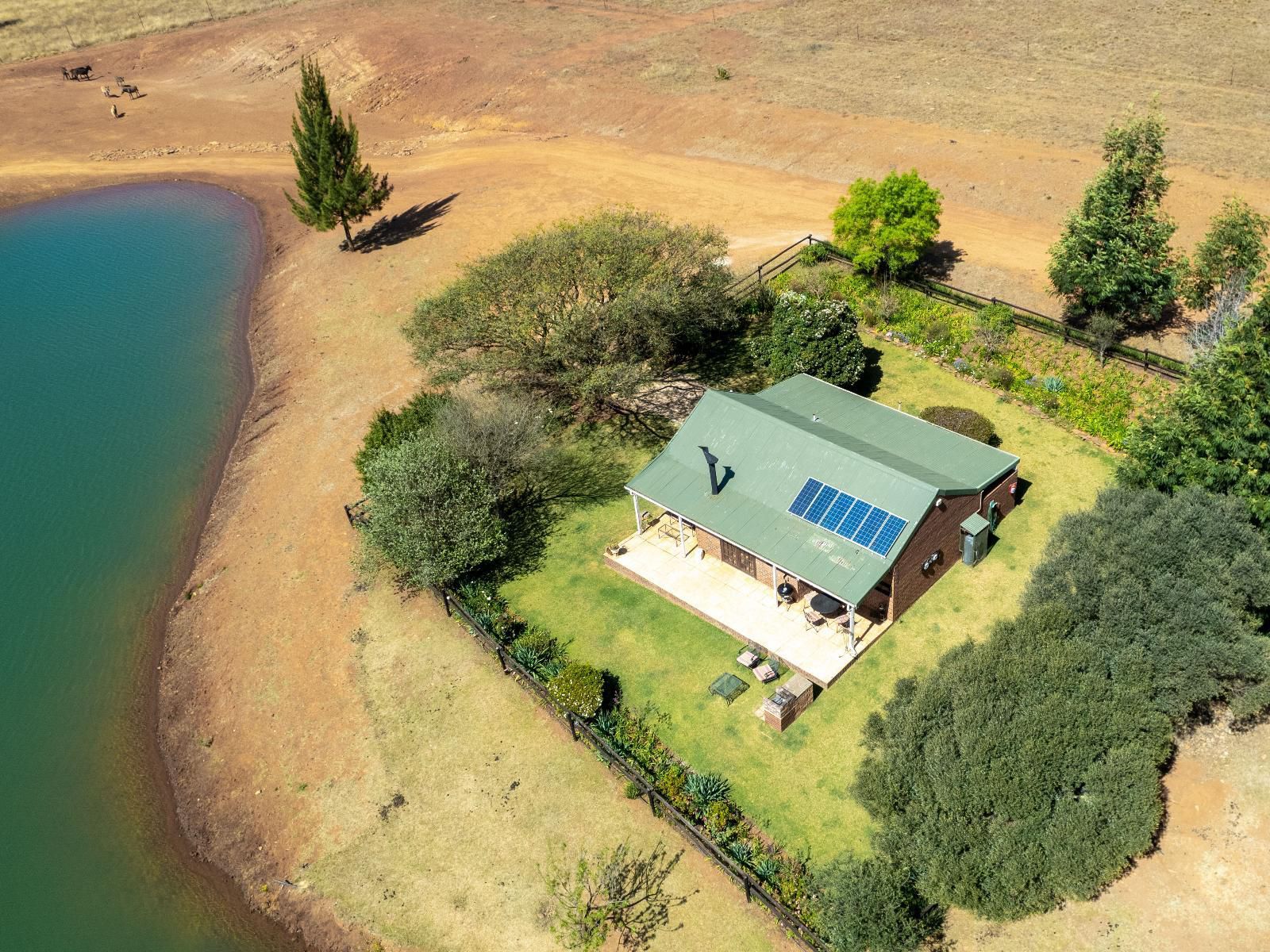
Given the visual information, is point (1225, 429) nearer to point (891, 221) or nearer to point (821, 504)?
point (821, 504)

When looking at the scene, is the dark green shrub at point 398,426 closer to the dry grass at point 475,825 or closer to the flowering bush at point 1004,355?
the dry grass at point 475,825

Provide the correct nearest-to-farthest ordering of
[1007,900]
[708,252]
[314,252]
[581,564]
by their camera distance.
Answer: [1007,900], [581,564], [708,252], [314,252]

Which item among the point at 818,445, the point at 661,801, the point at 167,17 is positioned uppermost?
the point at 167,17

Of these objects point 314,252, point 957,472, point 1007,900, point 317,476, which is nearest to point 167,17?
point 314,252

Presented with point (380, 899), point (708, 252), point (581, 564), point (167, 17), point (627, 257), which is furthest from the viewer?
point (167, 17)

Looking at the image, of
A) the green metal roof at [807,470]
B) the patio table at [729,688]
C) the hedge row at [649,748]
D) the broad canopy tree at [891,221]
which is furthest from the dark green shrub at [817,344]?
the hedge row at [649,748]

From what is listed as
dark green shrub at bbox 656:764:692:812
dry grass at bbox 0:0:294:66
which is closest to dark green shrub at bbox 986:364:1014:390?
dark green shrub at bbox 656:764:692:812

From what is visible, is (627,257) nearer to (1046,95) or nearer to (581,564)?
(581,564)

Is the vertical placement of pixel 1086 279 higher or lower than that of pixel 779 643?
higher
